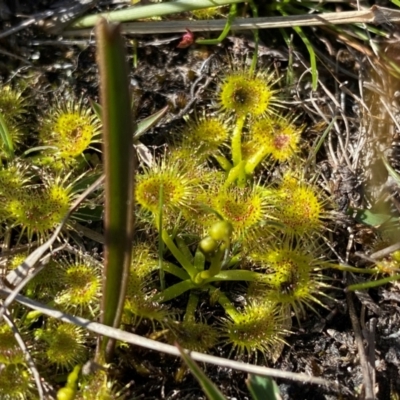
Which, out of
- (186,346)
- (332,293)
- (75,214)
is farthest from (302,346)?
(75,214)

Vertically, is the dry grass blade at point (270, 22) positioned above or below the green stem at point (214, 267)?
above

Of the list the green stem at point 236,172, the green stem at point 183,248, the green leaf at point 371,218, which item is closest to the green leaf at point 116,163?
the green stem at point 183,248

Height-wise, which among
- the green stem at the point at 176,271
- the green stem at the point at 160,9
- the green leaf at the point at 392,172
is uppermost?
the green stem at the point at 160,9

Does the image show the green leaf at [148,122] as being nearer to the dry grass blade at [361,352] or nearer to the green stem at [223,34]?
the green stem at [223,34]

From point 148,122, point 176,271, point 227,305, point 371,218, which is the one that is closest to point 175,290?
point 176,271

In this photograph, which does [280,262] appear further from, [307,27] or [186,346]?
[307,27]

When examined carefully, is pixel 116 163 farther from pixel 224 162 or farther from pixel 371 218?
pixel 371 218
